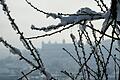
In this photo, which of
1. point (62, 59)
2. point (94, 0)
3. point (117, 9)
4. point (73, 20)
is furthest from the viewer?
point (62, 59)

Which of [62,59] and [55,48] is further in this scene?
[55,48]

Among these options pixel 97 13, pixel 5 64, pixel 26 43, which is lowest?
pixel 5 64

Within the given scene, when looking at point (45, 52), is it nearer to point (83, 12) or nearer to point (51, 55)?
point (51, 55)

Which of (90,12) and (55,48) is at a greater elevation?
(90,12)

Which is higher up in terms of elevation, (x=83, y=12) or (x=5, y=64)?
(x=83, y=12)

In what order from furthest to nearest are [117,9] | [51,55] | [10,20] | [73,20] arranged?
1. [51,55]
2. [10,20]
3. [73,20]
4. [117,9]

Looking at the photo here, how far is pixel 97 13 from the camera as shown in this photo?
1.30 metres

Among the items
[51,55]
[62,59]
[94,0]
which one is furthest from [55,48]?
[94,0]

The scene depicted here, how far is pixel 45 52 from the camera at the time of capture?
101938mm

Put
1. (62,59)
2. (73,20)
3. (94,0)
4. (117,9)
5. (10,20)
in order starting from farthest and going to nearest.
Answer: (62,59) → (94,0) → (10,20) → (73,20) → (117,9)

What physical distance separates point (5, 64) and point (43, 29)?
4025 inches

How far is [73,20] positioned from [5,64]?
102m

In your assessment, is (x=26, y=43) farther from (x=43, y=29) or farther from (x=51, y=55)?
(x=51, y=55)

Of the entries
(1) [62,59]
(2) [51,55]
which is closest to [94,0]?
(1) [62,59]
